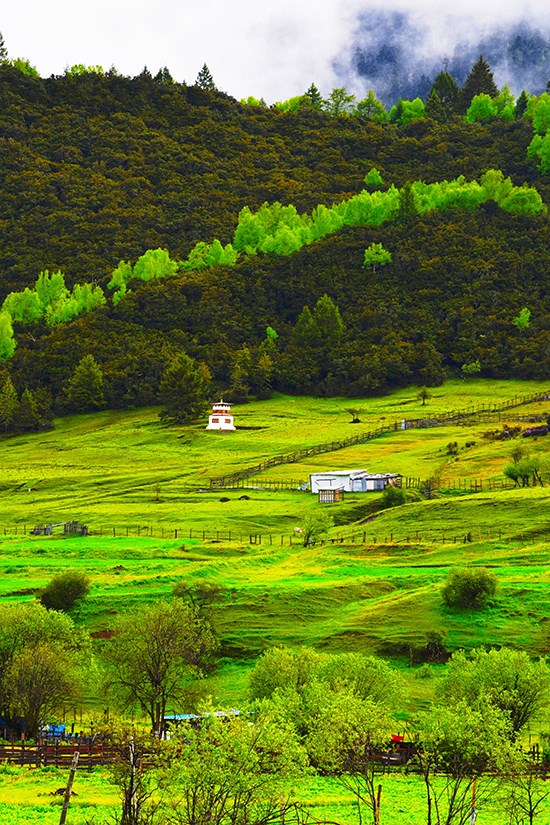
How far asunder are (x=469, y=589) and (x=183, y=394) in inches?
4226

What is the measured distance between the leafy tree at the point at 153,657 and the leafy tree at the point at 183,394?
109025 millimetres

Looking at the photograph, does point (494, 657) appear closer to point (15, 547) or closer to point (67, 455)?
point (15, 547)

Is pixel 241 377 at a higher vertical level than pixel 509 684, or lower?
higher

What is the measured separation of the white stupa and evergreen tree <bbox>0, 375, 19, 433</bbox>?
39.0 m

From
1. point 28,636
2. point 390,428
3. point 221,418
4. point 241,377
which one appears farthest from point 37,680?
point 241,377

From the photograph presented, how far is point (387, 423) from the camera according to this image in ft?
519

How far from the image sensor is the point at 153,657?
60875mm

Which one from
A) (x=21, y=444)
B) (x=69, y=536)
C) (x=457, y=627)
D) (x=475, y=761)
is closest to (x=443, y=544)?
(x=457, y=627)

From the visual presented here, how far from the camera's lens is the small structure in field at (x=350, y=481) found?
11638cm

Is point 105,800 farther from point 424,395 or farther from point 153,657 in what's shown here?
point 424,395

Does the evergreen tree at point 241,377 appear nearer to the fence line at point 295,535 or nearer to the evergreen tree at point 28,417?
the evergreen tree at point 28,417

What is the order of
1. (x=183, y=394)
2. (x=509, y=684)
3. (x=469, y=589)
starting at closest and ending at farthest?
(x=509, y=684) → (x=469, y=589) → (x=183, y=394)

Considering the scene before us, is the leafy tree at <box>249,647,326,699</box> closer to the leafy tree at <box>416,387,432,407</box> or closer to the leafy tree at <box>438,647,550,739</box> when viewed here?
the leafy tree at <box>438,647,550,739</box>

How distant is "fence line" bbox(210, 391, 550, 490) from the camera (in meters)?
130
